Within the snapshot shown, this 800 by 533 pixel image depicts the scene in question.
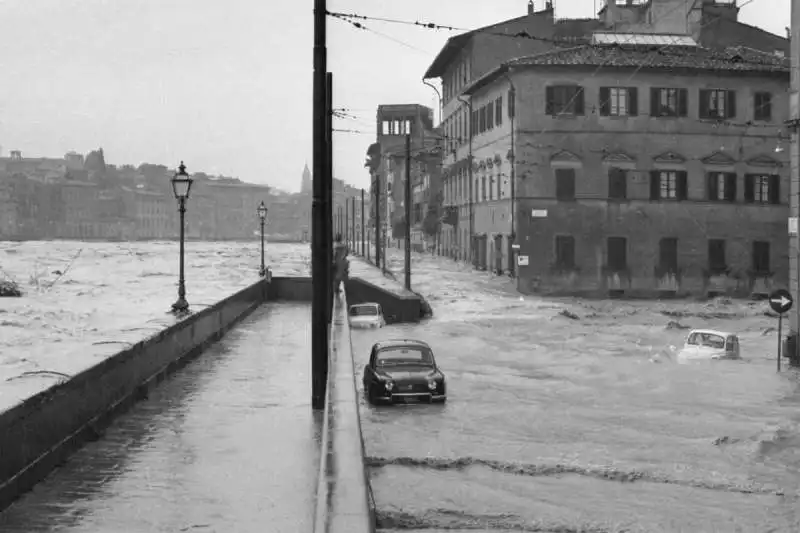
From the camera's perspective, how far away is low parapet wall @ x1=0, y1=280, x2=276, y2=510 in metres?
9.40

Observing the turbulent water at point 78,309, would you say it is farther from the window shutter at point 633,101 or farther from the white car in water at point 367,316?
the window shutter at point 633,101

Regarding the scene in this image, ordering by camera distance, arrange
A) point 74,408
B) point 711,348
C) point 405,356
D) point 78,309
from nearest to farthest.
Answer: point 74,408 → point 405,356 → point 711,348 → point 78,309

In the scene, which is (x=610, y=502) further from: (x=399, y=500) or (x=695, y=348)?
(x=695, y=348)

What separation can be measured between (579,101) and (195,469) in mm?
47877

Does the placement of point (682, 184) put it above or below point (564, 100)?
below

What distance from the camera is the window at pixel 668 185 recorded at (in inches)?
2207

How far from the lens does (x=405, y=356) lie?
83.2ft

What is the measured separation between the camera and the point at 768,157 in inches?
2219

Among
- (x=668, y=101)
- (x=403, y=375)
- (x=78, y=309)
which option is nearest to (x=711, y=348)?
(x=403, y=375)

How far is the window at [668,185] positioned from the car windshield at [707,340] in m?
20.3

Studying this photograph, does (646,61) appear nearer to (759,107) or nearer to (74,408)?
(759,107)

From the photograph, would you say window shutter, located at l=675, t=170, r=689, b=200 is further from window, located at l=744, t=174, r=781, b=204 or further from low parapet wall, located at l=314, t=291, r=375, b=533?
low parapet wall, located at l=314, t=291, r=375, b=533

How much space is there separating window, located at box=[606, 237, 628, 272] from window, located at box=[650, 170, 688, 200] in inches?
121

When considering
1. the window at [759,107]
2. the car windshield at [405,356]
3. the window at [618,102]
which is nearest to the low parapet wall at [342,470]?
A: the car windshield at [405,356]
